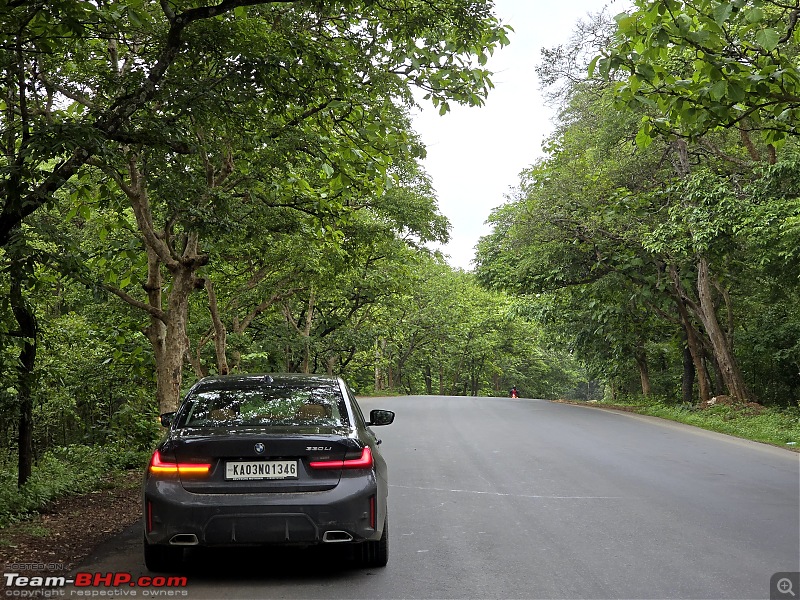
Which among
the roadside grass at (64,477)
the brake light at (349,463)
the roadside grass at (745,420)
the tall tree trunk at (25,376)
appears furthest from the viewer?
the roadside grass at (745,420)

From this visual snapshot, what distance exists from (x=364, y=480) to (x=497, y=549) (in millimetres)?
1599

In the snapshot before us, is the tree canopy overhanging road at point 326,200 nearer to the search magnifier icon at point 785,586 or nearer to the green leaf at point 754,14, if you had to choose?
the green leaf at point 754,14

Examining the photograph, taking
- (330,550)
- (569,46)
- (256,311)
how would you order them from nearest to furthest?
1. (330,550)
2. (569,46)
3. (256,311)

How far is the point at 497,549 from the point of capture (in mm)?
6137

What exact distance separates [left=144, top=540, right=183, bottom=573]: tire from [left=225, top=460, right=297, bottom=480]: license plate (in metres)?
0.84

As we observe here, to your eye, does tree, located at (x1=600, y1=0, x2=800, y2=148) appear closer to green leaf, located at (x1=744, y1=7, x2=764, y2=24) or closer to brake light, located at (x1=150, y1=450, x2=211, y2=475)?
green leaf, located at (x1=744, y1=7, x2=764, y2=24)

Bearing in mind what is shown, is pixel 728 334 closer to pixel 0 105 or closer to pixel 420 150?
pixel 420 150

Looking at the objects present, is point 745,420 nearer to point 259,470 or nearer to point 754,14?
point 754,14

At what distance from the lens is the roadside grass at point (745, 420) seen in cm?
1507

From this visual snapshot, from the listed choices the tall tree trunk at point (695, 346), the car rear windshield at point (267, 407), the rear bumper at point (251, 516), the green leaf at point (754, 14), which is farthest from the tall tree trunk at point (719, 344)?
the rear bumper at point (251, 516)

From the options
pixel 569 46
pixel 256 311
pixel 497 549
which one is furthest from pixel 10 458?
pixel 569 46

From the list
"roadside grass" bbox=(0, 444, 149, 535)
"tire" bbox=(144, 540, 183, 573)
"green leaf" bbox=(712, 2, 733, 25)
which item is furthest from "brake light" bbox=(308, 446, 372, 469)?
"green leaf" bbox=(712, 2, 733, 25)

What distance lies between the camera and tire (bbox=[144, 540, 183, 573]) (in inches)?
211

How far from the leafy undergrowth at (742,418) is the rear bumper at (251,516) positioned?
11.2 metres
